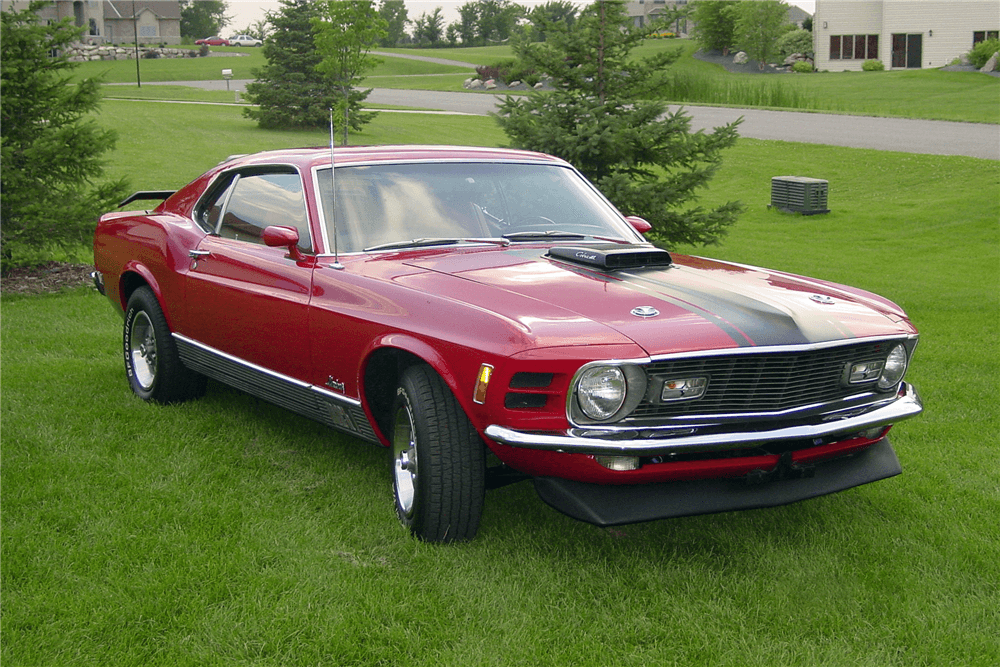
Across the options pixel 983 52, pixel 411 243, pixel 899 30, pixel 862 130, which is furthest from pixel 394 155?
pixel 899 30

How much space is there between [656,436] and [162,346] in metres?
3.43

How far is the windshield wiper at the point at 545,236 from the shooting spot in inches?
192

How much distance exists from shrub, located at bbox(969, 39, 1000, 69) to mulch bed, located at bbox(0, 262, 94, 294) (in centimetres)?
4352

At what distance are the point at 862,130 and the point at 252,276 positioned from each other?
76.9ft

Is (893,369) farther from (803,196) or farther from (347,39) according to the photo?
(347,39)

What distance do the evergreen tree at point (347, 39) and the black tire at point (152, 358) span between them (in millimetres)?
16993

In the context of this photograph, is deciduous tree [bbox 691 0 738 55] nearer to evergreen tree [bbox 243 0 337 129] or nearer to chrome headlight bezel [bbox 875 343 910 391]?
evergreen tree [bbox 243 0 337 129]

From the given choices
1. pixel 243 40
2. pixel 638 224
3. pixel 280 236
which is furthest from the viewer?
pixel 243 40

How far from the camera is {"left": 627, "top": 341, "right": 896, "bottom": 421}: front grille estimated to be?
3566 mm

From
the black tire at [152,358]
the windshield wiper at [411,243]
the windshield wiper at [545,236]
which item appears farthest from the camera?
the black tire at [152,358]

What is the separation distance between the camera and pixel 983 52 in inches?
1751

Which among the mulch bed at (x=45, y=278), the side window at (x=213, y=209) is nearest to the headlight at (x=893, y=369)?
the side window at (x=213, y=209)

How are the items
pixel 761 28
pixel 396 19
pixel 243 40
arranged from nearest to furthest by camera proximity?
pixel 761 28 < pixel 243 40 < pixel 396 19

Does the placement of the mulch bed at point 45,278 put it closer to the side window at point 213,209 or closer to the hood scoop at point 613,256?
the side window at point 213,209
